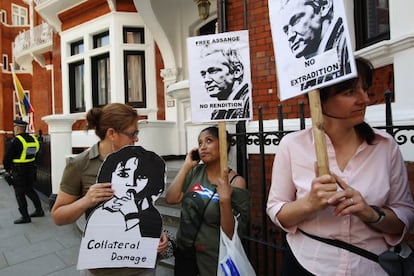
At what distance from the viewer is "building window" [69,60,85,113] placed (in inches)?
442

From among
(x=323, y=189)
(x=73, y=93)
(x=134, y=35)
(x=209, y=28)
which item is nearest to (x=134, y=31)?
(x=134, y=35)

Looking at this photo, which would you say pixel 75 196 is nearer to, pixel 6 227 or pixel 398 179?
pixel 398 179

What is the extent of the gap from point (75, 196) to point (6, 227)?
5.40m

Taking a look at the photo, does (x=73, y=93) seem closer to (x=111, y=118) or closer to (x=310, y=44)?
(x=111, y=118)

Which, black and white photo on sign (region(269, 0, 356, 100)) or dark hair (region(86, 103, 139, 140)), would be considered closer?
black and white photo on sign (region(269, 0, 356, 100))

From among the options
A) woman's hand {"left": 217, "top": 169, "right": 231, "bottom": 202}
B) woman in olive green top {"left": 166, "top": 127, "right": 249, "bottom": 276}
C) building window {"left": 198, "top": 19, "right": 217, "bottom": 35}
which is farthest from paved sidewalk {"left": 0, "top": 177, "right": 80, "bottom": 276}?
building window {"left": 198, "top": 19, "right": 217, "bottom": 35}

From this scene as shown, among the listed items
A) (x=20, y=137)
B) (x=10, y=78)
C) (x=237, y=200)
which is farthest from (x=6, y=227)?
(x=10, y=78)

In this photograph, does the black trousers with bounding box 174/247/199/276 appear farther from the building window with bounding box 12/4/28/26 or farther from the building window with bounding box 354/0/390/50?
the building window with bounding box 12/4/28/26

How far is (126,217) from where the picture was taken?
2.00 meters

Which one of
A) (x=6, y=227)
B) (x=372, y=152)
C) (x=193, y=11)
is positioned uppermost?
(x=193, y=11)

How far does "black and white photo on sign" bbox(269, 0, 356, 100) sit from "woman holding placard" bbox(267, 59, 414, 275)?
0.31 feet

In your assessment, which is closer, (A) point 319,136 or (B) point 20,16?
(A) point 319,136

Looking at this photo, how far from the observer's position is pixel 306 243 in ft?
5.04

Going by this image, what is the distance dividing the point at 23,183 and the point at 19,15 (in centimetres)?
2587
